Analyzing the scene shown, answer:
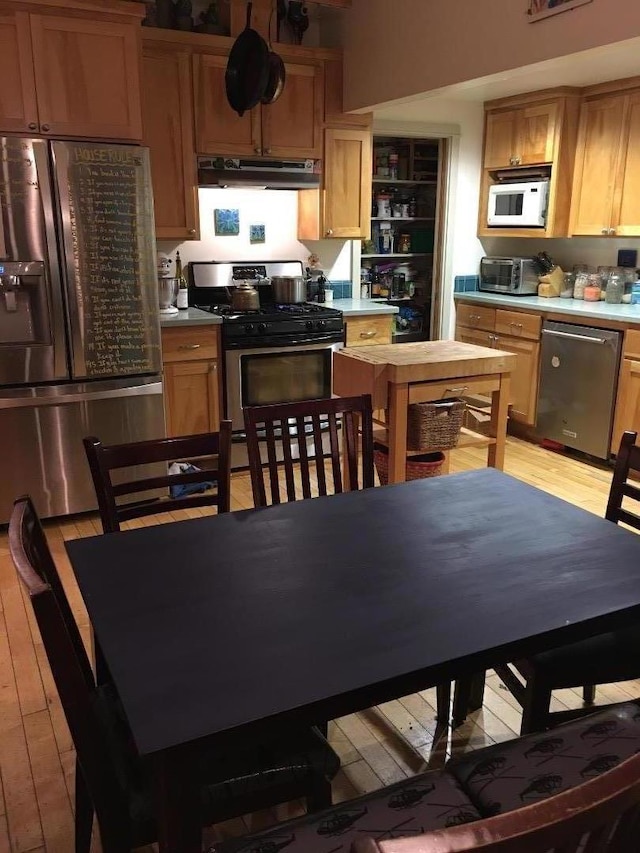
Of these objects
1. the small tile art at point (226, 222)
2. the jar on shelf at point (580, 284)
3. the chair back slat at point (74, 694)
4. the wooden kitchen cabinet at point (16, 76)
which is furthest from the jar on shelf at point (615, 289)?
the chair back slat at point (74, 694)

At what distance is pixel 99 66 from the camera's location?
321 cm

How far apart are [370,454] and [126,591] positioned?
105cm

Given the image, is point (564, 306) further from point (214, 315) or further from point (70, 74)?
point (70, 74)

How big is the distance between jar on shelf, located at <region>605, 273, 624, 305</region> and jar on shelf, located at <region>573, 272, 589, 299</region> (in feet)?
0.68

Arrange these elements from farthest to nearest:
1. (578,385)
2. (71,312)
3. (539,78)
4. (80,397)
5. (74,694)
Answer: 1. (578,385)
2. (539,78)
3. (80,397)
4. (71,312)
5. (74,694)

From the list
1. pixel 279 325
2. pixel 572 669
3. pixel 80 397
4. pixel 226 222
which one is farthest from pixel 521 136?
pixel 572 669

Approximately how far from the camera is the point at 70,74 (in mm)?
3172

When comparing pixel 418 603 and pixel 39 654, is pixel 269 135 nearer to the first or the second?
pixel 39 654

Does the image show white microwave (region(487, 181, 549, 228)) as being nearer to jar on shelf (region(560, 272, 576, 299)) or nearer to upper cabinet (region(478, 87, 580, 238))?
upper cabinet (region(478, 87, 580, 238))

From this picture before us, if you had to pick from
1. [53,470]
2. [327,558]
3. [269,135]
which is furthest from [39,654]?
[269,135]

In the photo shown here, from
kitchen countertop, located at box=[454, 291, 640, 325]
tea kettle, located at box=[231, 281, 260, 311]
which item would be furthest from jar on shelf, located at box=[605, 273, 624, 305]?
tea kettle, located at box=[231, 281, 260, 311]

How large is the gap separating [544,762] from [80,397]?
2734 millimetres

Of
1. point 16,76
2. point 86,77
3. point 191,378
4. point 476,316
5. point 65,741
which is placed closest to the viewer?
point 65,741

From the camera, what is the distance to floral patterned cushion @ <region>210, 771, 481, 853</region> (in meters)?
1.18
